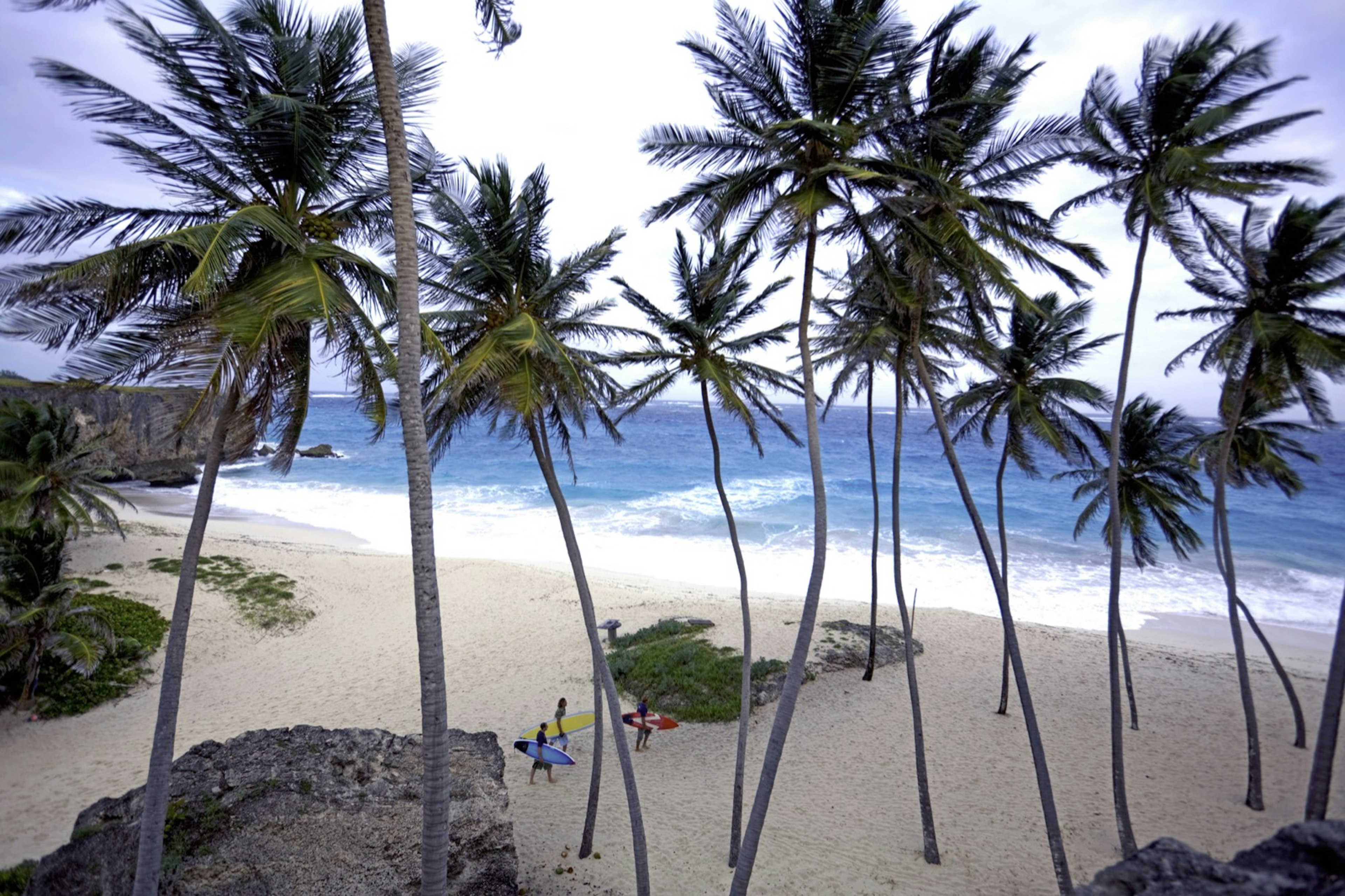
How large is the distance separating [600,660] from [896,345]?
619 centimetres

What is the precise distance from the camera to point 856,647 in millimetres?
14859

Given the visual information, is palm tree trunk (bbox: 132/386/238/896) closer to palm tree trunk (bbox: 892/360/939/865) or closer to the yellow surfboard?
the yellow surfboard

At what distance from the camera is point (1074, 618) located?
19578 millimetres

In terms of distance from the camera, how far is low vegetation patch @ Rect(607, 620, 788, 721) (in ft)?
40.3

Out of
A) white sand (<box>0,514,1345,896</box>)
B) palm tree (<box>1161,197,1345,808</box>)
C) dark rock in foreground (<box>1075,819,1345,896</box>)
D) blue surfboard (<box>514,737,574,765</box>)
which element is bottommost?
white sand (<box>0,514,1345,896</box>)

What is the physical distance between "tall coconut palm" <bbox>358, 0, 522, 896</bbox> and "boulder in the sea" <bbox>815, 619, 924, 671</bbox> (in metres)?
11.3

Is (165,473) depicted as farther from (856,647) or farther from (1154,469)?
(1154,469)

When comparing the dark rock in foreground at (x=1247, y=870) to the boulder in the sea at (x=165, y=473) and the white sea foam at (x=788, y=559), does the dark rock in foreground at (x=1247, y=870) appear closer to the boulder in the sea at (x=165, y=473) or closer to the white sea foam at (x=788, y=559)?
the white sea foam at (x=788, y=559)

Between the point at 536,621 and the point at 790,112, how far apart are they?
15.0m

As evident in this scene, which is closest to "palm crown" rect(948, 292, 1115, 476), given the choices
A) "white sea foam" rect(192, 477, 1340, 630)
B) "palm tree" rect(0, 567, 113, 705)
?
"white sea foam" rect(192, 477, 1340, 630)

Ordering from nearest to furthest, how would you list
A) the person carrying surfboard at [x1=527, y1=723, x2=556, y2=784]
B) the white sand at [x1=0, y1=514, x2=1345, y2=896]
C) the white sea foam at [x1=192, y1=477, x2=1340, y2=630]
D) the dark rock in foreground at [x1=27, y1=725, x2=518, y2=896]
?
the dark rock in foreground at [x1=27, y1=725, x2=518, y2=896], the white sand at [x1=0, y1=514, x2=1345, y2=896], the person carrying surfboard at [x1=527, y1=723, x2=556, y2=784], the white sea foam at [x1=192, y1=477, x2=1340, y2=630]

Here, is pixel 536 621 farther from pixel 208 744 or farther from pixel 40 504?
pixel 40 504

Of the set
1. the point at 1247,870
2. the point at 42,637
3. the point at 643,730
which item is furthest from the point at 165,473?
the point at 1247,870

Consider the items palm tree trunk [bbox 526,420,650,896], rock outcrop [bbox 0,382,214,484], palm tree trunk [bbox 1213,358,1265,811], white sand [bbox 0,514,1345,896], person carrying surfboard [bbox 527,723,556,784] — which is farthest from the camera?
rock outcrop [bbox 0,382,214,484]
